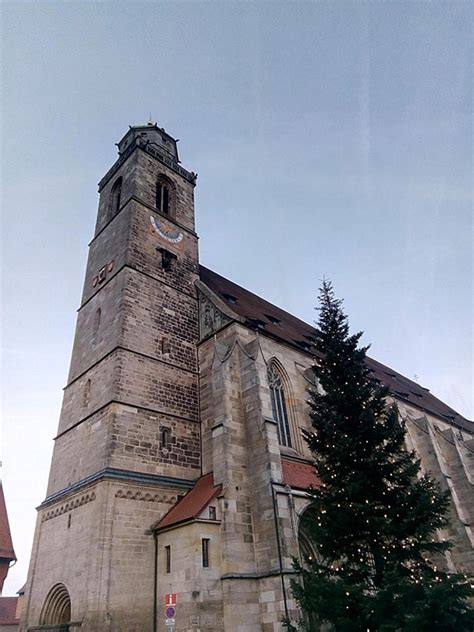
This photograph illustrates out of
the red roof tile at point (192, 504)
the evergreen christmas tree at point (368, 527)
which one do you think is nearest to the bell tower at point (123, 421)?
the red roof tile at point (192, 504)

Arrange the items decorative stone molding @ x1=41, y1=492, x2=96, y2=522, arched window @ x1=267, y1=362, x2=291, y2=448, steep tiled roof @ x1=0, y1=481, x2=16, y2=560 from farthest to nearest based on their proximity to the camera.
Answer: steep tiled roof @ x1=0, y1=481, x2=16, y2=560 → arched window @ x1=267, y1=362, x2=291, y2=448 → decorative stone molding @ x1=41, y1=492, x2=96, y2=522

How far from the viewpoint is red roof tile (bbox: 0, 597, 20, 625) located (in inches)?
963

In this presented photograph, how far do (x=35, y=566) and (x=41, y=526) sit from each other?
1142 mm

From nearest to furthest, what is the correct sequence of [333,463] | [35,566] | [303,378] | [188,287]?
[333,463], [35,566], [303,378], [188,287]

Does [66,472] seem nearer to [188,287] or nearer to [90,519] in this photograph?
[90,519]

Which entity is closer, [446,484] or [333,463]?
[333,463]

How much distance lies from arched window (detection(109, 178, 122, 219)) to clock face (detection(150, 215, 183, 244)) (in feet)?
8.06

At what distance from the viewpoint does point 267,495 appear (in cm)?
1205

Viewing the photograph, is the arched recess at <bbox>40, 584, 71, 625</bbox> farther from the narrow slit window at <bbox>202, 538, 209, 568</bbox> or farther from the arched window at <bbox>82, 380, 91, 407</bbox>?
the arched window at <bbox>82, 380, 91, 407</bbox>

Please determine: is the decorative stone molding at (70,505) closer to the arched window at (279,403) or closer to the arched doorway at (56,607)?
the arched doorway at (56,607)

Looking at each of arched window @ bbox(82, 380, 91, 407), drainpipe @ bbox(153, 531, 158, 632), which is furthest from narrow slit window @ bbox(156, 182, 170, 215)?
drainpipe @ bbox(153, 531, 158, 632)

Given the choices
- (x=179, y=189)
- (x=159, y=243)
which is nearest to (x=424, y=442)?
(x=159, y=243)

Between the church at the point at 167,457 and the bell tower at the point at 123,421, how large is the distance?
1.9 inches

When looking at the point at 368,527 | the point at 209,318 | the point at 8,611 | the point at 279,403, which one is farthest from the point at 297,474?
the point at 8,611
